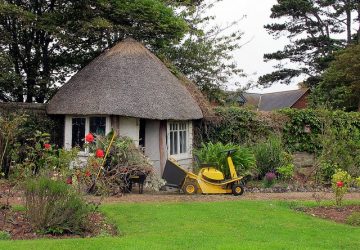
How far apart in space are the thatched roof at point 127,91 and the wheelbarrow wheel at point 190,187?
3026 millimetres

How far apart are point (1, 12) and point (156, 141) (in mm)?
6784

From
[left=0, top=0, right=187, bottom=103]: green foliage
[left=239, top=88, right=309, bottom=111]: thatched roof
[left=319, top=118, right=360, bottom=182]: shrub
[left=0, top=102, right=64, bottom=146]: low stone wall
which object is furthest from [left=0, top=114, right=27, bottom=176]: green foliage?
[left=239, top=88, right=309, bottom=111]: thatched roof

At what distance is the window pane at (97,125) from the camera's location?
609 inches

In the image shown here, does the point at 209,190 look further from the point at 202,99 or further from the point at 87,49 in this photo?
the point at 87,49

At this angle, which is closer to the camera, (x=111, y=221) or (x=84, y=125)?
(x=111, y=221)

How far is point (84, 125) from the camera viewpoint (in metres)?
15.9

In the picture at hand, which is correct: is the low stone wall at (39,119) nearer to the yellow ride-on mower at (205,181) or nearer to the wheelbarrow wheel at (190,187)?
the yellow ride-on mower at (205,181)

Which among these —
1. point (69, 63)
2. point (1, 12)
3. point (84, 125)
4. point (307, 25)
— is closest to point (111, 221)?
point (84, 125)

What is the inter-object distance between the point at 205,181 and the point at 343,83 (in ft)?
61.8

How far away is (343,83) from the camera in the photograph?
28.7 m

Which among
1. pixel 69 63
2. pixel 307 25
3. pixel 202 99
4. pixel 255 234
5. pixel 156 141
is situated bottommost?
pixel 255 234

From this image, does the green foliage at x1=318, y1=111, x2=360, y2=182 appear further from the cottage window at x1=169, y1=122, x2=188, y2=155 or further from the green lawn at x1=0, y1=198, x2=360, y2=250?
the green lawn at x1=0, y1=198, x2=360, y2=250

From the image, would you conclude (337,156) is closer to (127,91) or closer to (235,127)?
(235,127)

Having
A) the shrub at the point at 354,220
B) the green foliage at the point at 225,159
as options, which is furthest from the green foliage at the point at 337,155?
the shrub at the point at 354,220
